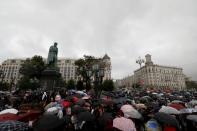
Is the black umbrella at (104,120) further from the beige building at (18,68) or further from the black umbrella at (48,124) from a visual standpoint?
the beige building at (18,68)

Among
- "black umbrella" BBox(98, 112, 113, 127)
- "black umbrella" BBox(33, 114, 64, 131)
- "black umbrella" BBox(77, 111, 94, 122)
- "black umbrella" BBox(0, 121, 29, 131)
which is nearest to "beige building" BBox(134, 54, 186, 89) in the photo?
"black umbrella" BBox(98, 112, 113, 127)

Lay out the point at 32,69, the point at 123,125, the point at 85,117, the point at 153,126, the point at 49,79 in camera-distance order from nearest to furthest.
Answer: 1. the point at 123,125
2. the point at 153,126
3. the point at 85,117
4. the point at 49,79
5. the point at 32,69

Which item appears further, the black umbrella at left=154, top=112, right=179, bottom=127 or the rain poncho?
the rain poncho

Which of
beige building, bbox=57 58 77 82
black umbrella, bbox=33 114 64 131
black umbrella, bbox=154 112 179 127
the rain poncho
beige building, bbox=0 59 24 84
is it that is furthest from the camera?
beige building, bbox=57 58 77 82

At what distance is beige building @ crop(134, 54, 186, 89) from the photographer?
115750 mm

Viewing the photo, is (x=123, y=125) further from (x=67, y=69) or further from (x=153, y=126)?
(x=67, y=69)

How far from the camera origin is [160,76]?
119938 millimetres

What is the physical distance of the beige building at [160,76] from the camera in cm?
11575

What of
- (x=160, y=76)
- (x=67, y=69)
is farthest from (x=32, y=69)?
(x=160, y=76)

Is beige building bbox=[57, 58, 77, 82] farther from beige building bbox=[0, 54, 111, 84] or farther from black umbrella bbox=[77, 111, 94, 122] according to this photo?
black umbrella bbox=[77, 111, 94, 122]

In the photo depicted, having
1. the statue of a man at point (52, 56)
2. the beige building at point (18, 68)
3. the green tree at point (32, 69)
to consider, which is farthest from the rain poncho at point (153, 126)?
the beige building at point (18, 68)

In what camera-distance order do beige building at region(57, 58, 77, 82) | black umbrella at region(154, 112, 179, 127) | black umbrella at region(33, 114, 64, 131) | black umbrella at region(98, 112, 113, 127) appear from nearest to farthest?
1. black umbrella at region(33, 114, 64, 131)
2. black umbrella at region(154, 112, 179, 127)
3. black umbrella at region(98, 112, 113, 127)
4. beige building at region(57, 58, 77, 82)

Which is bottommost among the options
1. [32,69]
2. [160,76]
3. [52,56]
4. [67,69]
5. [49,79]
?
[49,79]

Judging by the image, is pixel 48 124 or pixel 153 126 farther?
pixel 153 126
